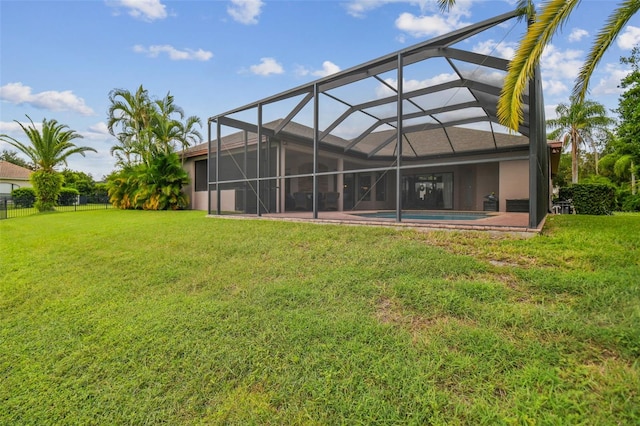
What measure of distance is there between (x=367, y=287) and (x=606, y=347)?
1.88m

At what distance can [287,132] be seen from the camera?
36.0ft

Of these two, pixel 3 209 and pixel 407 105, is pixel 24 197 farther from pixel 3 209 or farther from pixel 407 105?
pixel 407 105

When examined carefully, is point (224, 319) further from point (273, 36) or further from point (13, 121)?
point (13, 121)

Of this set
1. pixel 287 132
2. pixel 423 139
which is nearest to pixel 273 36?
pixel 287 132

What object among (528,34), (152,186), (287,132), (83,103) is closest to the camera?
(528,34)

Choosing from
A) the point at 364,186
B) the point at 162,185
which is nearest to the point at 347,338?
the point at 364,186

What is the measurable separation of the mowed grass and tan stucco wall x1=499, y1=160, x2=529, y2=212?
918cm

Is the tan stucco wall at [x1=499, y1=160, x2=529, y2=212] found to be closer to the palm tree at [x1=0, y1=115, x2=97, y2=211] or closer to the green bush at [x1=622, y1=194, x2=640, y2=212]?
the green bush at [x1=622, y1=194, x2=640, y2=212]

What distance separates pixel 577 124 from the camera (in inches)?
891

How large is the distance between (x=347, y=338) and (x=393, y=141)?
31.4ft

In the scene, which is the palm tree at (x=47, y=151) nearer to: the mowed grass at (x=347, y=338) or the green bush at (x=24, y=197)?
the green bush at (x=24, y=197)

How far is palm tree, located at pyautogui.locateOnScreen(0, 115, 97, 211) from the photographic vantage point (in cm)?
1666

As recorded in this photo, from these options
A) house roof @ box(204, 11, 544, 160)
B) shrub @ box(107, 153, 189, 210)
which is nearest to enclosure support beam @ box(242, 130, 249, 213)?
house roof @ box(204, 11, 544, 160)

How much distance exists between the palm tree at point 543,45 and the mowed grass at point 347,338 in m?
1.95
